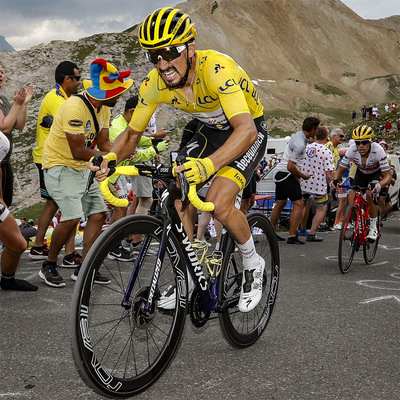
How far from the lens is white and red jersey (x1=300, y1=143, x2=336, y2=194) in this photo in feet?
33.3

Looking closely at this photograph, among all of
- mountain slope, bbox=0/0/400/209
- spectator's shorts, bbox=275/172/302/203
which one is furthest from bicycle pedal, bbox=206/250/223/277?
mountain slope, bbox=0/0/400/209

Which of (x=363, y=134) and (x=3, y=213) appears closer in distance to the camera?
(x=3, y=213)

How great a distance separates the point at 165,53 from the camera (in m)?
3.34

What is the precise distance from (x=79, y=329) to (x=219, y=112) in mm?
1879

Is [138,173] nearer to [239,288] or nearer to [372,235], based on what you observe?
[239,288]

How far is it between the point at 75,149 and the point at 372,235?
4490 mm

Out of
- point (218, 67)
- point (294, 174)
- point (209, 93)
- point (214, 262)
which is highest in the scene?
point (218, 67)

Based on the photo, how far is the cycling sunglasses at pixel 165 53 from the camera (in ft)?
10.9

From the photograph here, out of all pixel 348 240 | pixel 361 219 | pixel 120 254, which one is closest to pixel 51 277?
pixel 120 254

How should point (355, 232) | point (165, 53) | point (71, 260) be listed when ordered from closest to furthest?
point (165, 53) < point (71, 260) < point (355, 232)

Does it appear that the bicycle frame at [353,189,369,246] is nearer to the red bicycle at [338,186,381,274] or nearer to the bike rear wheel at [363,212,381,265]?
the red bicycle at [338,186,381,274]

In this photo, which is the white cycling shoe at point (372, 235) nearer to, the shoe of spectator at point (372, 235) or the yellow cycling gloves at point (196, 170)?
the shoe of spectator at point (372, 235)

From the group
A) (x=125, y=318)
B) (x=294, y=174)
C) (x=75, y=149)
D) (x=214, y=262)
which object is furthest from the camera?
(x=294, y=174)

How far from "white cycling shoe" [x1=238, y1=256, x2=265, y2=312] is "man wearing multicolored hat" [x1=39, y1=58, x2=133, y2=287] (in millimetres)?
2273
